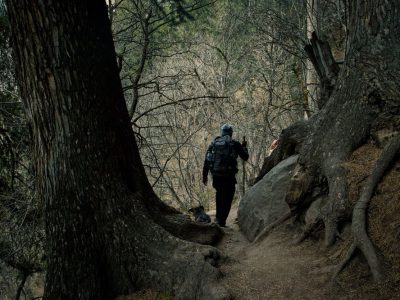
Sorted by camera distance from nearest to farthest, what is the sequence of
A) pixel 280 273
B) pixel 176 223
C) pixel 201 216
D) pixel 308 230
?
pixel 280 273 → pixel 308 230 → pixel 176 223 → pixel 201 216

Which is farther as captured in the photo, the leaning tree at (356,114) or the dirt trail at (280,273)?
the leaning tree at (356,114)

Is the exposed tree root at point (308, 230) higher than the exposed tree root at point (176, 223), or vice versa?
the exposed tree root at point (176, 223)

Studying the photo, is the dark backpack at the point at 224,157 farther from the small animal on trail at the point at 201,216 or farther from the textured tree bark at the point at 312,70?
the textured tree bark at the point at 312,70

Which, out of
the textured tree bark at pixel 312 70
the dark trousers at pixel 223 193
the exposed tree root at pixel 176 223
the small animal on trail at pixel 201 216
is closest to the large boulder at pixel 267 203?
the dark trousers at pixel 223 193

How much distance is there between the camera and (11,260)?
314 inches

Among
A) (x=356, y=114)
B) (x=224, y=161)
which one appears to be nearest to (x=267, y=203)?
(x=224, y=161)

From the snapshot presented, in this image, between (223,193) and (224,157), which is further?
(223,193)

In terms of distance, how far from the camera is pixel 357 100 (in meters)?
5.10

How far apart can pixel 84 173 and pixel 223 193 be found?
13.5ft

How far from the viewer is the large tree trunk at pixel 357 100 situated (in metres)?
4.82

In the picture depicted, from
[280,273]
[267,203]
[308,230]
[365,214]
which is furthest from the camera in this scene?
[267,203]

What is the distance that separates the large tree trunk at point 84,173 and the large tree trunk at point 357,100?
5.36 ft

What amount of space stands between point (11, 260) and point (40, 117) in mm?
4775

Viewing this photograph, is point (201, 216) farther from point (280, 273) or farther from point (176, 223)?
point (280, 273)
